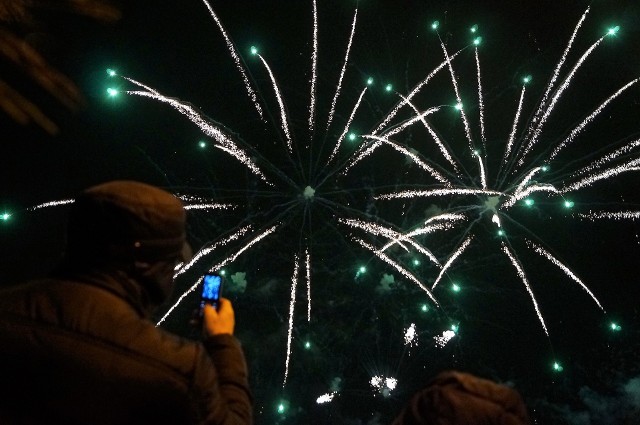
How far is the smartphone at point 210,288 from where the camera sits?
2.60 meters

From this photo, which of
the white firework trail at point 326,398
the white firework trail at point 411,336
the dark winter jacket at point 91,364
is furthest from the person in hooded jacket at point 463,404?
the white firework trail at point 326,398

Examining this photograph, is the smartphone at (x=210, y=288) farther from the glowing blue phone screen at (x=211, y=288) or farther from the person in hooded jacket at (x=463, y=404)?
the person in hooded jacket at (x=463, y=404)

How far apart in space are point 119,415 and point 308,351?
893 inches

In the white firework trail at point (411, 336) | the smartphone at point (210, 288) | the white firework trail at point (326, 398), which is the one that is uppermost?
the white firework trail at point (411, 336)

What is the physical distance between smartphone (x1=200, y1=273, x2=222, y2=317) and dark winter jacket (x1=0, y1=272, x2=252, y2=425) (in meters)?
0.99

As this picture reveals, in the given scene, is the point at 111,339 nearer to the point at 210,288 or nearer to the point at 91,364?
the point at 91,364

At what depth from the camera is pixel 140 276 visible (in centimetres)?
164

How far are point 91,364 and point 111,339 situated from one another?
A: 8 cm

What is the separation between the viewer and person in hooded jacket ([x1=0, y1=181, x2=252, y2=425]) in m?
1.35

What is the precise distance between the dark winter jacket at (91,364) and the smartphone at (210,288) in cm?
99

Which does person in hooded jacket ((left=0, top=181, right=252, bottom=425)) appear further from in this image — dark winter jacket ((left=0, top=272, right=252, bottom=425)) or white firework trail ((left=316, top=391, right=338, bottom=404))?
white firework trail ((left=316, top=391, right=338, bottom=404))

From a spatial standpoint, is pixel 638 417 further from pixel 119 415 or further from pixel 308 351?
pixel 119 415

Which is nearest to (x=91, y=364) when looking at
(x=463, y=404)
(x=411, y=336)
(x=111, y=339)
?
(x=111, y=339)

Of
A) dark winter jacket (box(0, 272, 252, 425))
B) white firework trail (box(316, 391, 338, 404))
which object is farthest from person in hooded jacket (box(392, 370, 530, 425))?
white firework trail (box(316, 391, 338, 404))
